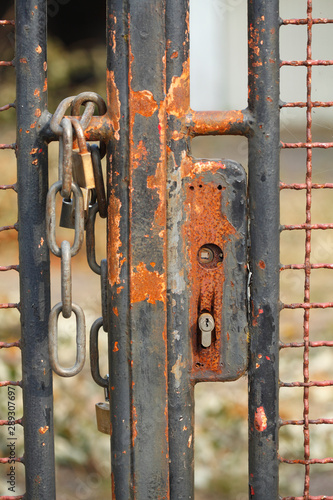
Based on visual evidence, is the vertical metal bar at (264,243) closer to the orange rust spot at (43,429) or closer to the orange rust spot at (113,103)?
the orange rust spot at (113,103)

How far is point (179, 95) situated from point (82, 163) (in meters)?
0.19

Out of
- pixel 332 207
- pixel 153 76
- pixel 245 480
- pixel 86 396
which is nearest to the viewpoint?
→ pixel 153 76

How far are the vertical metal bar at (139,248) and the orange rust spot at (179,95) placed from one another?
0.01m

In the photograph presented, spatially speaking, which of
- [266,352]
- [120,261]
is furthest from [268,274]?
[120,261]

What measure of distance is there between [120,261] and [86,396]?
93.1 inches

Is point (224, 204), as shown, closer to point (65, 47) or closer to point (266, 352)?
point (266, 352)

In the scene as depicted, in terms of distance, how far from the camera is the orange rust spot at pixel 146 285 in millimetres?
1038

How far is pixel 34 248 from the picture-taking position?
1.07 meters

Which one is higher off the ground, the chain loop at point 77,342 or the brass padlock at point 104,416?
the chain loop at point 77,342

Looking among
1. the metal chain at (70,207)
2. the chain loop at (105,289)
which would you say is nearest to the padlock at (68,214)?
the metal chain at (70,207)

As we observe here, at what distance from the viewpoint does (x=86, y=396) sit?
10.7 feet

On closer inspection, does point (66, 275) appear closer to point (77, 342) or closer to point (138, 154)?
point (77, 342)

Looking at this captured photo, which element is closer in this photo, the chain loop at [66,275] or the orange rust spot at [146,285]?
the chain loop at [66,275]

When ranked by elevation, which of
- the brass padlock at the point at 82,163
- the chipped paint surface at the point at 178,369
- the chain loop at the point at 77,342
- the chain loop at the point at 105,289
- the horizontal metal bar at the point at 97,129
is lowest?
the chipped paint surface at the point at 178,369
